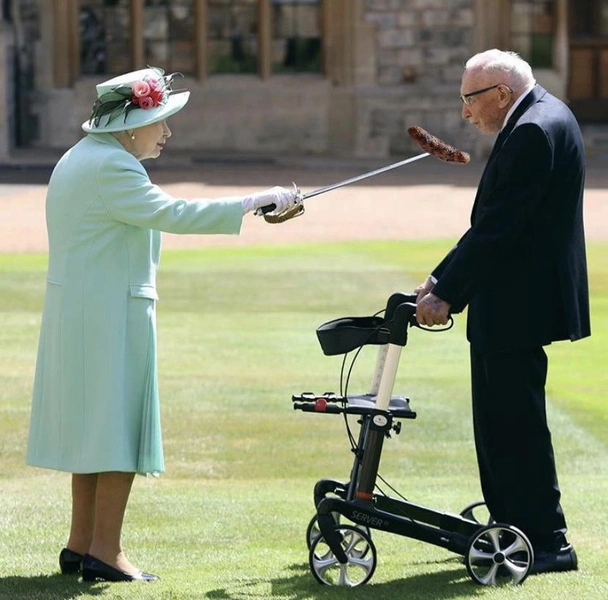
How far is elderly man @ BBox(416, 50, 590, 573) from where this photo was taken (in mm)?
5074

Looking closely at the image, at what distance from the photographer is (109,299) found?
5.18 meters

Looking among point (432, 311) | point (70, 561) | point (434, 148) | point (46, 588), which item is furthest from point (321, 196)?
point (46, 588)

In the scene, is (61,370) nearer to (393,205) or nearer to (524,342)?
(524,342)

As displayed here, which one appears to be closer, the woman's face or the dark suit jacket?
the dark suit jacket

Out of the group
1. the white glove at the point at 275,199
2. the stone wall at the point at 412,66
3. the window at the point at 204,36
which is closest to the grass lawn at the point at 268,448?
→ the white glove at the point at 275,199

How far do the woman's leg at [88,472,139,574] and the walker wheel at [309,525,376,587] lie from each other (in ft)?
2.02

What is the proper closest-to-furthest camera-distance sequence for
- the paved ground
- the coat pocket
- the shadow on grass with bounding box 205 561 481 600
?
the shadow on grass with bounding box 205 561 481 600, the coat pocket, the paved ground

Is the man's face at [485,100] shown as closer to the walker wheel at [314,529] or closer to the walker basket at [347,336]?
the walker basket at [347,336]

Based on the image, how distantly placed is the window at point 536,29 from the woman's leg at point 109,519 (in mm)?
23148

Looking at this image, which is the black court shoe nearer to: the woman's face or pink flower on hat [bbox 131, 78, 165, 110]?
the woman's face

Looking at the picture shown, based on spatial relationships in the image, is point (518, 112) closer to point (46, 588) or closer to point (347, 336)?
point (347, 336)

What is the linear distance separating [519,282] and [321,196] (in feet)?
51.7

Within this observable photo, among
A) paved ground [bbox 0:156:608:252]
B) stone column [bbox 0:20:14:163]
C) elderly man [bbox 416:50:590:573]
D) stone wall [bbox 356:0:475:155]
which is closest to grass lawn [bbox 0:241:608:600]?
elderly man [bbox 416:50:590:573]

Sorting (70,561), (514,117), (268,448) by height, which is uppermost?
(514,117)
